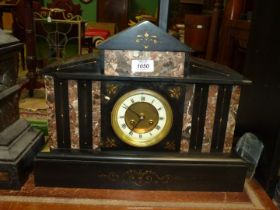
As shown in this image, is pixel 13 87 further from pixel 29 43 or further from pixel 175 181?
pixel 29 43

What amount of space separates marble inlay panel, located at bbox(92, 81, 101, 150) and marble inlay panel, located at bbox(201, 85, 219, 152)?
12.9 inches

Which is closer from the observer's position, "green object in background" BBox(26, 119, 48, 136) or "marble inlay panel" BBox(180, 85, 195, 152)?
"marble inlay panel" BBox(180, 85, 195, 152)

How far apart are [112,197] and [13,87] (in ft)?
1.60

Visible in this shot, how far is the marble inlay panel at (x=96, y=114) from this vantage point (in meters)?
0.88

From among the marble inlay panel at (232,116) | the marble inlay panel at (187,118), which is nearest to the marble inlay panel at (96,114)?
the marble inlay panel at (187,118)

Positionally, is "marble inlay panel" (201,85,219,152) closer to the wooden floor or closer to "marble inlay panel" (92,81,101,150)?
the wooden floor

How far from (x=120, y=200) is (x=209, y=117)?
0.37 metres

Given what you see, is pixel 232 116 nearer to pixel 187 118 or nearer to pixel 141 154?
pixel 187 118

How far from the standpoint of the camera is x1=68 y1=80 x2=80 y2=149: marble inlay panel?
88 cm

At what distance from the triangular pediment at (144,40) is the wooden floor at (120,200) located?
447 mm

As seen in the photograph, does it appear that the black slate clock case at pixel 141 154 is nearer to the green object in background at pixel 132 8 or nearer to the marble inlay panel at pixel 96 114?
the marble inlay panel at pixel 96 114

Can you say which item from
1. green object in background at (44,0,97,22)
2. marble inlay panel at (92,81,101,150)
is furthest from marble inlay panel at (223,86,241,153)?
green object in background at (44,0,97,22)

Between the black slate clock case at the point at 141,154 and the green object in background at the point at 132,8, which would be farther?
the green object in background at the point at 132,8

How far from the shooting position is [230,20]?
181cm
